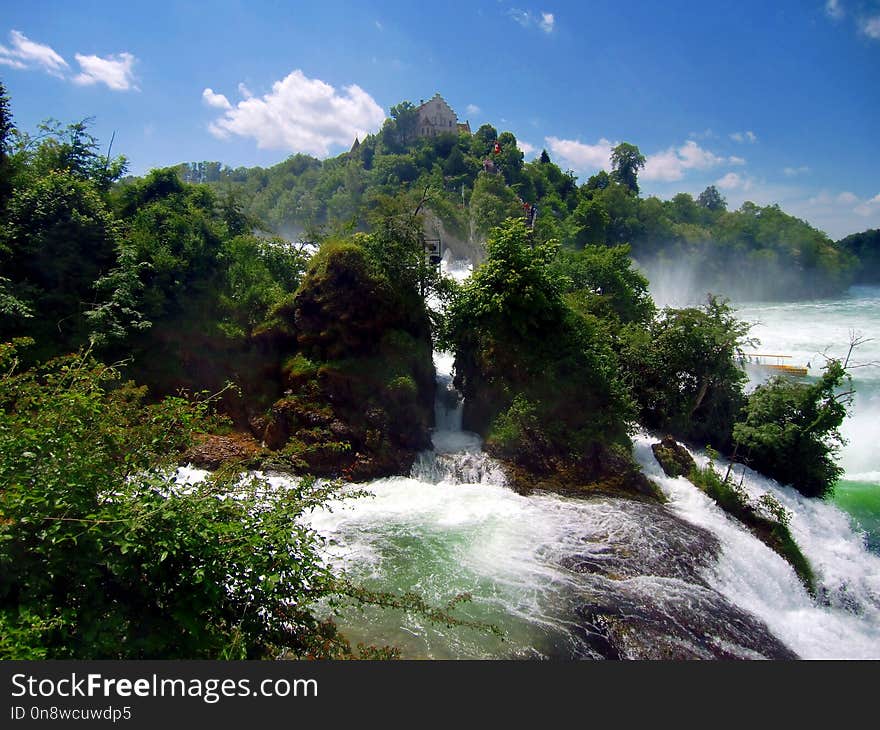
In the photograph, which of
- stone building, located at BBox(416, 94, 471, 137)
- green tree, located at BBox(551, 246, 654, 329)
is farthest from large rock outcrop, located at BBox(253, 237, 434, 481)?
stone building, located at BBox(416, 94, 471, 137)

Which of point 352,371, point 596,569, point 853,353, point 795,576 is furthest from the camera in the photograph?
point 853,353

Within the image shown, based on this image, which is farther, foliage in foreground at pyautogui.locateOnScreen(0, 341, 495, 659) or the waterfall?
the waterfall

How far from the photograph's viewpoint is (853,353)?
3108cm

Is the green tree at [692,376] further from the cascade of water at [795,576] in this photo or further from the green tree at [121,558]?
the green tree at [121,558]

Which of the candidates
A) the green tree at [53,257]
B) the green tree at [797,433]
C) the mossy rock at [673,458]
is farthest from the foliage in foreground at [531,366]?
the green tree at [53,257]

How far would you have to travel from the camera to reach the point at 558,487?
1412 centimetres

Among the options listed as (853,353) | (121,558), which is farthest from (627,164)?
(121,558)

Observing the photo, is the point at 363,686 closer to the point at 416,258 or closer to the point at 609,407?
the point at 609,407

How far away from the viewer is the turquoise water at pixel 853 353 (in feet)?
53.4

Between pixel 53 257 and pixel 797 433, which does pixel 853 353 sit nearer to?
pixel 797 433

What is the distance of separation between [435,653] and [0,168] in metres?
19.2

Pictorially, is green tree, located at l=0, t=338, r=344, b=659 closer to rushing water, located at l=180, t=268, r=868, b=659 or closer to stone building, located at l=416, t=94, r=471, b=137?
rushing water, located at l=180, t=268, r=868, b=659

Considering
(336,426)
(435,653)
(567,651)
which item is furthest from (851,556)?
(336,426)

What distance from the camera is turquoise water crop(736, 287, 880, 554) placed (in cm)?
1627
